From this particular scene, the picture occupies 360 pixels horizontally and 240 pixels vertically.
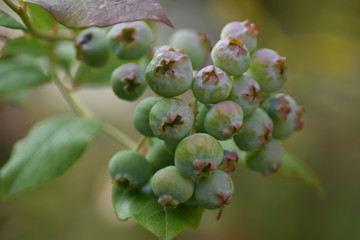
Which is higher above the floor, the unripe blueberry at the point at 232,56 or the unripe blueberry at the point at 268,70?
the unripe blueberry at the point at 232,56

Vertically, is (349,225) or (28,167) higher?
(28,167)

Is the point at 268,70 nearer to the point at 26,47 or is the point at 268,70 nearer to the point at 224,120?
the point at 224,120

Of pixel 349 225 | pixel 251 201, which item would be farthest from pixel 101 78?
pixel 349 225

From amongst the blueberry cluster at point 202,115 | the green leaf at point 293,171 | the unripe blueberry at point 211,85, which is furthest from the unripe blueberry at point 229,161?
the green leaf at point 293,171

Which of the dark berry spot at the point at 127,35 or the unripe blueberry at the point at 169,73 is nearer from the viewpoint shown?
the unripe blueberry at the point at 169,73

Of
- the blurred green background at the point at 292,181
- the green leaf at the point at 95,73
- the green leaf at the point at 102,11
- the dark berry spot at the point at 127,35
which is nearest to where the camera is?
the green leaf at the point at 102,11

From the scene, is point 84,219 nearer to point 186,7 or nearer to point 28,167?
point 28,167

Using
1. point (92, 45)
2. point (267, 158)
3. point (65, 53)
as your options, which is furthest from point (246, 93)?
point (65, 53)

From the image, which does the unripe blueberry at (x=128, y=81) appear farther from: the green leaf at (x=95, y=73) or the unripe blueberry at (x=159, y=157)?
the green leaf at (x=95, y=73)
